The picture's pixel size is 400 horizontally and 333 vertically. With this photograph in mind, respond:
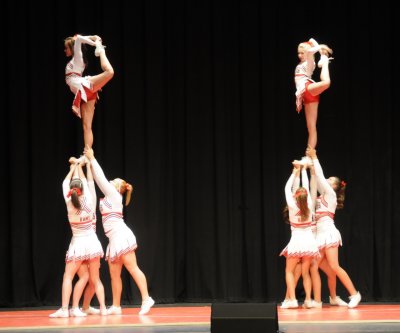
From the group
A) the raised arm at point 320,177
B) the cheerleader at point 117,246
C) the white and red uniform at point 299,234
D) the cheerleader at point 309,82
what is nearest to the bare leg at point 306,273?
the white and red uniform at point 299,234

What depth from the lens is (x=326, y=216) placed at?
933 centimetres

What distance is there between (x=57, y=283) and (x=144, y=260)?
1030 mm

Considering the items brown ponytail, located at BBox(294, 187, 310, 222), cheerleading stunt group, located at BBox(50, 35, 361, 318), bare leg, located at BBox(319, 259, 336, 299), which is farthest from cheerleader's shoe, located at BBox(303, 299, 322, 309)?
brown ponytail, located at BBox(294, 187, 310, 222)

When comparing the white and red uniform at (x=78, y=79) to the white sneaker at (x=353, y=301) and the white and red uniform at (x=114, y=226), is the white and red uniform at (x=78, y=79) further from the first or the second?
the white sneaker at (x=353, y=301)

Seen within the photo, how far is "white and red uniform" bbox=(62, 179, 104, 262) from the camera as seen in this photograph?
8.63 metres

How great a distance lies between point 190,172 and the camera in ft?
35.1

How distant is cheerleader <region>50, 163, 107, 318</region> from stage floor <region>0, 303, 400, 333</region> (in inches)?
11.7

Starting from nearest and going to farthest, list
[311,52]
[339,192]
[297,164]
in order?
[311,52]
[297,164]
[339,192]

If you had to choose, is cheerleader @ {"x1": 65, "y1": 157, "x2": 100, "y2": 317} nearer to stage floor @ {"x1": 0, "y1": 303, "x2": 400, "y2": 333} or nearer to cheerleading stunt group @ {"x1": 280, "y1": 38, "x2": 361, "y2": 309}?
stage floor @ {"x1": 0, "y1": 303, "x2": 400, "y2": 333}

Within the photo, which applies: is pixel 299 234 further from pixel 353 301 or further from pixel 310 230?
pixel 353 301

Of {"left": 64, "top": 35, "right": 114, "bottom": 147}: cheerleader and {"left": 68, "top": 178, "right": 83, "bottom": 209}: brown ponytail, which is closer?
{"left": 64, "top": 35, "right": 114, "bottom": 147}: cheerleader

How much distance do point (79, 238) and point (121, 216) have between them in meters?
0.51

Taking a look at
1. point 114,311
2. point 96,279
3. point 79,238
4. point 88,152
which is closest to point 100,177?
point 88,152

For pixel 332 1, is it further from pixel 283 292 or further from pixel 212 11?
pixel 283 292
